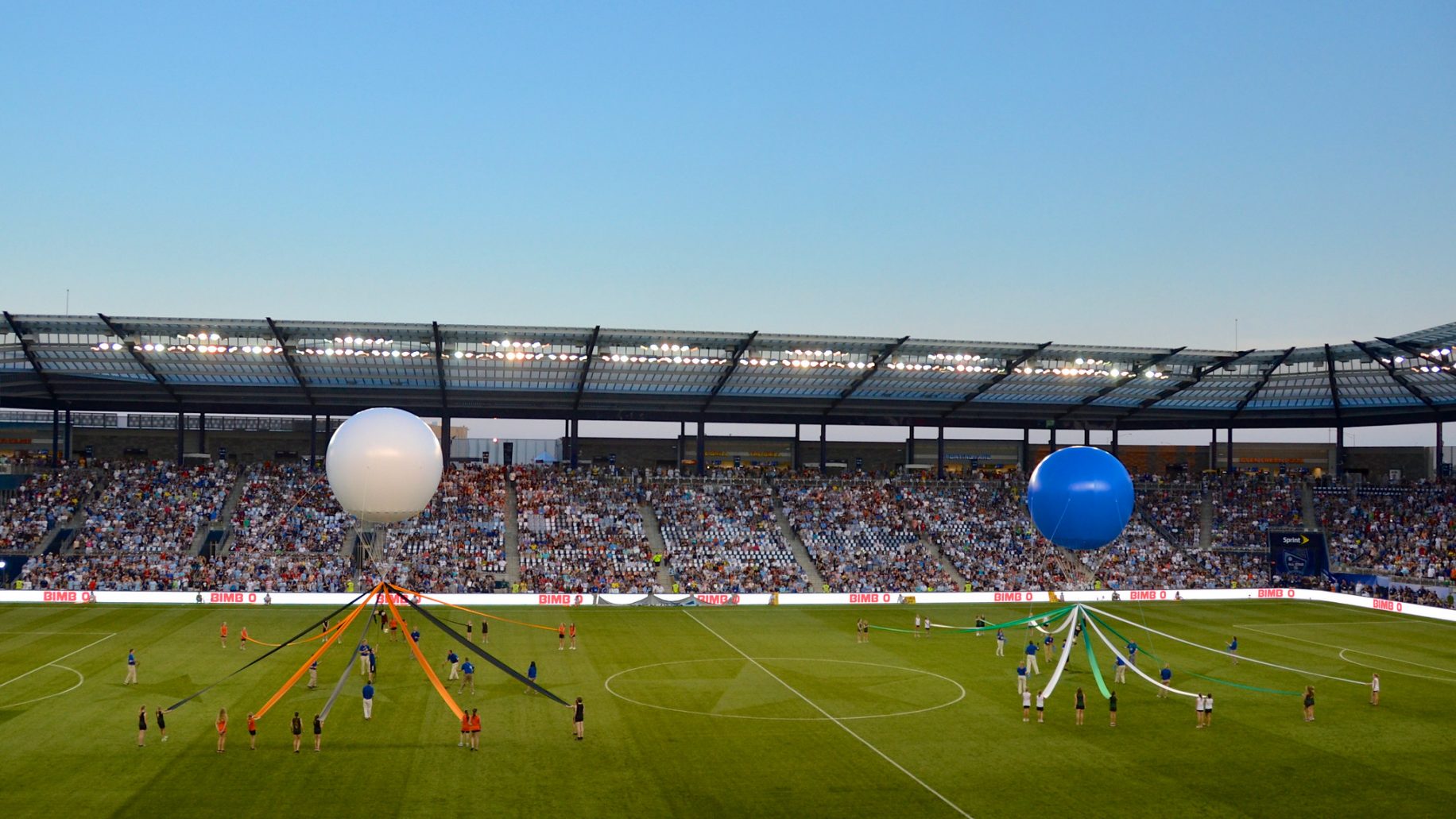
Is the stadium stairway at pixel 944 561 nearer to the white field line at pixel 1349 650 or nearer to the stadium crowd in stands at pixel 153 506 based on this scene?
the white field line at pixel 1349 650

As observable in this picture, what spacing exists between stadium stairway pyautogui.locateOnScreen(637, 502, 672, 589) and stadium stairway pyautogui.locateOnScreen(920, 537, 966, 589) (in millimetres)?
15817

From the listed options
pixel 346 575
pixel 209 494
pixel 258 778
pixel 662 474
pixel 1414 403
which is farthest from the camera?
pixel 662 474

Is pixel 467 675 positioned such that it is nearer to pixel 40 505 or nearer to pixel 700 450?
pixel 700 450

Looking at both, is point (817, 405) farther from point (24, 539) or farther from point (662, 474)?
point (24, 539)

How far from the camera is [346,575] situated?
185 ft

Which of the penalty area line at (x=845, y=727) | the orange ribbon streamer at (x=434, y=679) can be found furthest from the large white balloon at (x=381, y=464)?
the penalty area line at (x=845, y=727)

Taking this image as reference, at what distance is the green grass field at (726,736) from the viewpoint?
21.6 meters

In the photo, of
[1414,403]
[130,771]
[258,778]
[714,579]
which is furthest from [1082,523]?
[1414,403]

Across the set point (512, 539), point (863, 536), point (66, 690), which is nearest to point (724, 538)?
point (863, 536)

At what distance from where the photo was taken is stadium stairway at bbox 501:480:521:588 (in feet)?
193

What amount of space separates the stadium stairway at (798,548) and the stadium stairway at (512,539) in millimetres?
15623

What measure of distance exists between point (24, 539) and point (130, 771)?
42.1 m

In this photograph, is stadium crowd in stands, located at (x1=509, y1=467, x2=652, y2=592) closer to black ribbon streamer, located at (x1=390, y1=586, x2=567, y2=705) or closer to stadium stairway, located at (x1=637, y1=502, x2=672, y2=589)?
stadium stairway, located at (x1=637, y1=502, x2=672, y2=589)

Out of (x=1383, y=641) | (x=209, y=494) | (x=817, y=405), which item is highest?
(x=817, y=405)
